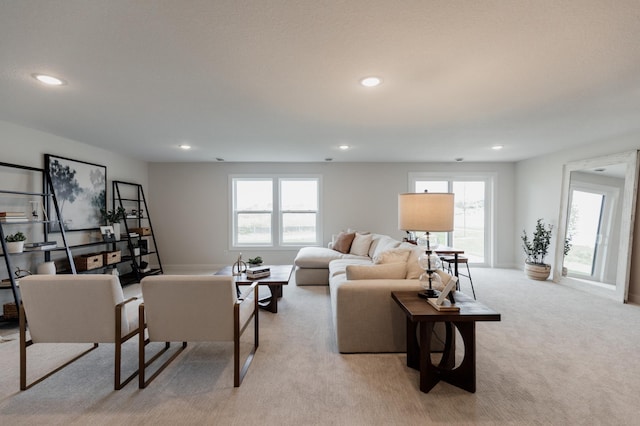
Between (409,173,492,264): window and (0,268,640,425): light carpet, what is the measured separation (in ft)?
10.4

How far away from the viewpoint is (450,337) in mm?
2100

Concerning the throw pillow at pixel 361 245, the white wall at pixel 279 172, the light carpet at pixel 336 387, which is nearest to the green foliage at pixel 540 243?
the white wall at pixel 279 172

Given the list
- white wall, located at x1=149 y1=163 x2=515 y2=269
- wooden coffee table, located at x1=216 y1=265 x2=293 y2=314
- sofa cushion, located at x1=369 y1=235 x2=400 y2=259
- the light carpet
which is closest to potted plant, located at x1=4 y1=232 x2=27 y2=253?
the light carpet

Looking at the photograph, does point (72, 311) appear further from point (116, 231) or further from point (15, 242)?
point (116, 231)

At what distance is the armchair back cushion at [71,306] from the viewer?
1860 mm

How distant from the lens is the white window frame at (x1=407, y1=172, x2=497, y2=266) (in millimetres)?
5949

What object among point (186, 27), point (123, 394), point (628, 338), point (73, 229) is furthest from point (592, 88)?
point (73, 229)

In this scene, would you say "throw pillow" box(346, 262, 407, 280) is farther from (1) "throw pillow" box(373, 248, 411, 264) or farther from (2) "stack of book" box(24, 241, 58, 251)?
(2) "stack of book" box(24, 241, 58, 251)

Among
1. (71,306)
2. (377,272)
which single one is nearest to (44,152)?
(71,306)

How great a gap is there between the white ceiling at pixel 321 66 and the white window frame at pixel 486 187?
2.26 meters

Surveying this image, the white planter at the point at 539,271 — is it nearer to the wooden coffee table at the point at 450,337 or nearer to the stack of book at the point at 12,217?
the wooden coffee table at the point at 450,337

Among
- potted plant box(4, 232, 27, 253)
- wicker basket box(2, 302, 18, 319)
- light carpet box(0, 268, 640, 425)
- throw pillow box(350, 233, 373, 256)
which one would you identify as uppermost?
potted plant box(4, 232, 27, 253)

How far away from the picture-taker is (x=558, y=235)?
4.81 metres

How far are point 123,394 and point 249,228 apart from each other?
426cm
